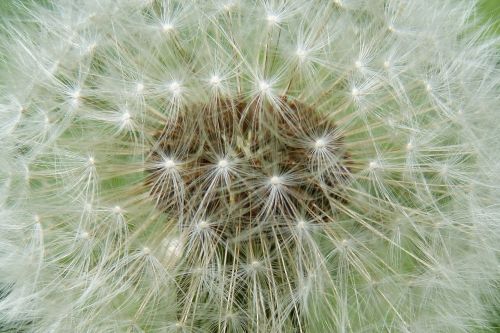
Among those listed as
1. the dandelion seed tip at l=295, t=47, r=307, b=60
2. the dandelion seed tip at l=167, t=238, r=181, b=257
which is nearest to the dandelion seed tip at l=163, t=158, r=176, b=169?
the dandelion seed tip at l=167, t=238, r=181, b=257

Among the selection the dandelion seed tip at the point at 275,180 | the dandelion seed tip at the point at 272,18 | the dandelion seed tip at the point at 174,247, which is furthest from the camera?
the dandelion seed tip at the point at 272,18

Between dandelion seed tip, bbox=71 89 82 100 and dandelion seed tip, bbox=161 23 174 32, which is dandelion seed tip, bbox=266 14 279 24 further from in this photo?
dandelion seed tip, bbox=71 89 82 100

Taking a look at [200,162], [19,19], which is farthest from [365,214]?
[19,19]

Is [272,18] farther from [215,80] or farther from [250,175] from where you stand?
[250,175]

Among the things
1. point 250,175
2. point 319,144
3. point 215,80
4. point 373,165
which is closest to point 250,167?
point 250,175

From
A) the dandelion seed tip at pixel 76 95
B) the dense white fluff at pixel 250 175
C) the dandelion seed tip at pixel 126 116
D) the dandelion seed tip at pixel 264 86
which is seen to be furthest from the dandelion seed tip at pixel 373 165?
the dandelion seed tip at pixel 76 95

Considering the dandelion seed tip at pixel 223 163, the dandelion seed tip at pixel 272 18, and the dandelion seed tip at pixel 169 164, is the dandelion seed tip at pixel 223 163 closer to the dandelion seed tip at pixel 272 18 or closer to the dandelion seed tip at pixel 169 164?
the dandelion seed tip at pixel 169 164

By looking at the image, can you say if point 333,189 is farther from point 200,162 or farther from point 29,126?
point 29,126

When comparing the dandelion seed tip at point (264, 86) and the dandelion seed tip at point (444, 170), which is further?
the dandelion seed tip at point (444, 170)
